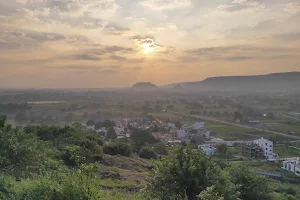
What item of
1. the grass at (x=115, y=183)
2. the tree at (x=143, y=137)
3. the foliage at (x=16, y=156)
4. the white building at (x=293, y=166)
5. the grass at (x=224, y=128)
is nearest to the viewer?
the foliage at (x=16, y=156)

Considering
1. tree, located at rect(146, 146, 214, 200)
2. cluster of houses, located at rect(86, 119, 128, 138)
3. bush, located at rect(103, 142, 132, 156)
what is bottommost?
cluster of houses, located at rect(86, 119, 128, 138)

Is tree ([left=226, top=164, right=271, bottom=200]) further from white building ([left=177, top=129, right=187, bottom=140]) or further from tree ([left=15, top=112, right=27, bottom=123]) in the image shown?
tree ([left=15, top=112, right=27, bottom=123])

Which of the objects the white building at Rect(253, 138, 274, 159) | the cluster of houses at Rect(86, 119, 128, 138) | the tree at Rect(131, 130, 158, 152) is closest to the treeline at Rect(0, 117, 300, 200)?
the white building at Rect(253, 138, 274, 159)

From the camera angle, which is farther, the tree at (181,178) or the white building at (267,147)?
the white building at (267,147)

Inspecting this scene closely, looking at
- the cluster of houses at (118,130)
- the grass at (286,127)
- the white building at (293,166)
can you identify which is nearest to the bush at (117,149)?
the white building at (293,166)

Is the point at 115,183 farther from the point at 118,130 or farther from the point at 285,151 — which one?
the point at 118,130

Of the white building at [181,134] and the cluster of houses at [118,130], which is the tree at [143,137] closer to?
the cluster of houses at [118,130]

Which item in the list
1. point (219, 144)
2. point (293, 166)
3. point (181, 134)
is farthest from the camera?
point (181, 134)

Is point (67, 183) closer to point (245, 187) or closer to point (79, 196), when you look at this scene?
point (79, 196)

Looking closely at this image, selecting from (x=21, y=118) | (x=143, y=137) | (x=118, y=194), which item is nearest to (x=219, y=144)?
(x=143, y=137)
